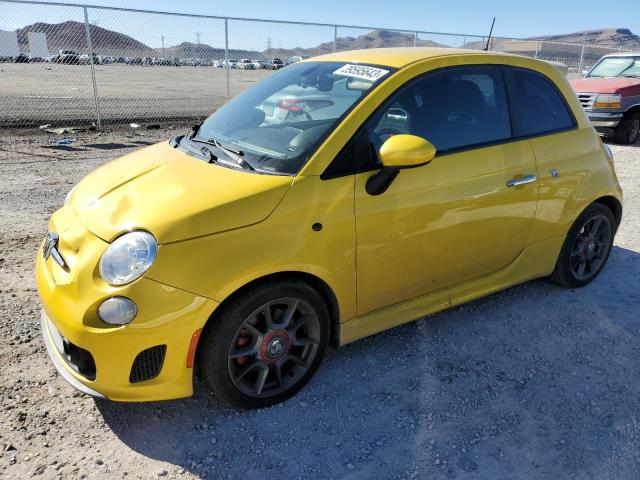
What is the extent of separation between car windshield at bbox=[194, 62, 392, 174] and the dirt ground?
8.58 metres

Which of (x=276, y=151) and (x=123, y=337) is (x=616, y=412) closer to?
(x=276, y=151)

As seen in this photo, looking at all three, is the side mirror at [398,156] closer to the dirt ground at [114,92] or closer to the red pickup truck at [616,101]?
the red pickup truck at [616,101]

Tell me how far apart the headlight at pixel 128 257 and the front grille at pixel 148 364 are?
34cm

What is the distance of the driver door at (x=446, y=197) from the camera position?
9.25 ft

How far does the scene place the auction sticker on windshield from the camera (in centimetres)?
299

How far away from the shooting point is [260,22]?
11.5 metres

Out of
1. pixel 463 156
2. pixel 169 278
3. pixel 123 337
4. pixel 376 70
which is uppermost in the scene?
pixel 376 70

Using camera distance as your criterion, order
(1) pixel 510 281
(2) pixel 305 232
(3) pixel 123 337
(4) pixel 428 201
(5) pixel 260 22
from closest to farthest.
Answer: (3) pixel 123 337
(2) pixel 305 232
(4) pixel 428 201
(1) pixel 510 281
(5) pixel 260 22

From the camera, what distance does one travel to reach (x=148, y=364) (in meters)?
2.36

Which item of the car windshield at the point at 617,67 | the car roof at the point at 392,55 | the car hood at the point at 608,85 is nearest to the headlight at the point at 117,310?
the car roof at the point at 392,55

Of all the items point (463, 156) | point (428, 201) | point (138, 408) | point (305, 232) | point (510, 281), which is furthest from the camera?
point (510, 281)

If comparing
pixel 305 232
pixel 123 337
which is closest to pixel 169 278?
pixel 123 337

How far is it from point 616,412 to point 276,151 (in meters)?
2.33

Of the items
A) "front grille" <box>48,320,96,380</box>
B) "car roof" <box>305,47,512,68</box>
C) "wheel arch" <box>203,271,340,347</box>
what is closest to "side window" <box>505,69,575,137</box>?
"car roof" <box>305,47,512,68</box>
